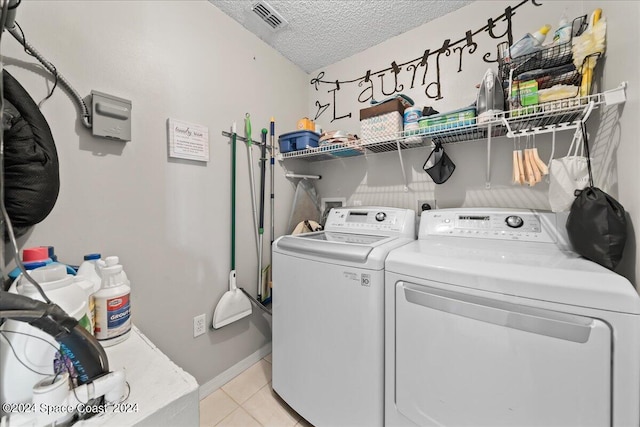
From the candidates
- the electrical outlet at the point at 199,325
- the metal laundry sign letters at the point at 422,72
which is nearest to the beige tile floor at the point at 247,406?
the electrical outlet at the point at 199,325

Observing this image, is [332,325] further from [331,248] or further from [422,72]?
[422,72]

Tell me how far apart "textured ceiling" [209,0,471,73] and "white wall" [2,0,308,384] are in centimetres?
12

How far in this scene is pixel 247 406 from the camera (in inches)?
60.1

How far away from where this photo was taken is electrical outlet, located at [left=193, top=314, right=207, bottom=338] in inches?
60.8

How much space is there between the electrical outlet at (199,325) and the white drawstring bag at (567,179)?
1.97 metres

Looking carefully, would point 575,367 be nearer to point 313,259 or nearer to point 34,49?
point 313,259

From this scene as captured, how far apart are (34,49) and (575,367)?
217 cm

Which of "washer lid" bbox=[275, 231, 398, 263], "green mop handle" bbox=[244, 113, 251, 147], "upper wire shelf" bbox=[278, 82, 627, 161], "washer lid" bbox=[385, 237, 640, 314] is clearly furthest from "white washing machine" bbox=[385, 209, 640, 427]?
"green mop handle" bbox=[244, 113, 251, 147]

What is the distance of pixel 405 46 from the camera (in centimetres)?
185

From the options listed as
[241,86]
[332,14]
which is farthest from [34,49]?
[332,14]

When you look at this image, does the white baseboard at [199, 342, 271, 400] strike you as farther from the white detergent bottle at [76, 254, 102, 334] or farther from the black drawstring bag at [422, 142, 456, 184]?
the black drawstring bag at [422, 142, 456, 184]

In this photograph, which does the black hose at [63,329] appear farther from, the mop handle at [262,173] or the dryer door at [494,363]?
the mop handle at [262,173]

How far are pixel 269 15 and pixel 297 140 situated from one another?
0.83 metres

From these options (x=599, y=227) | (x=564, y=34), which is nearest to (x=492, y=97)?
(x=564, y=34)
